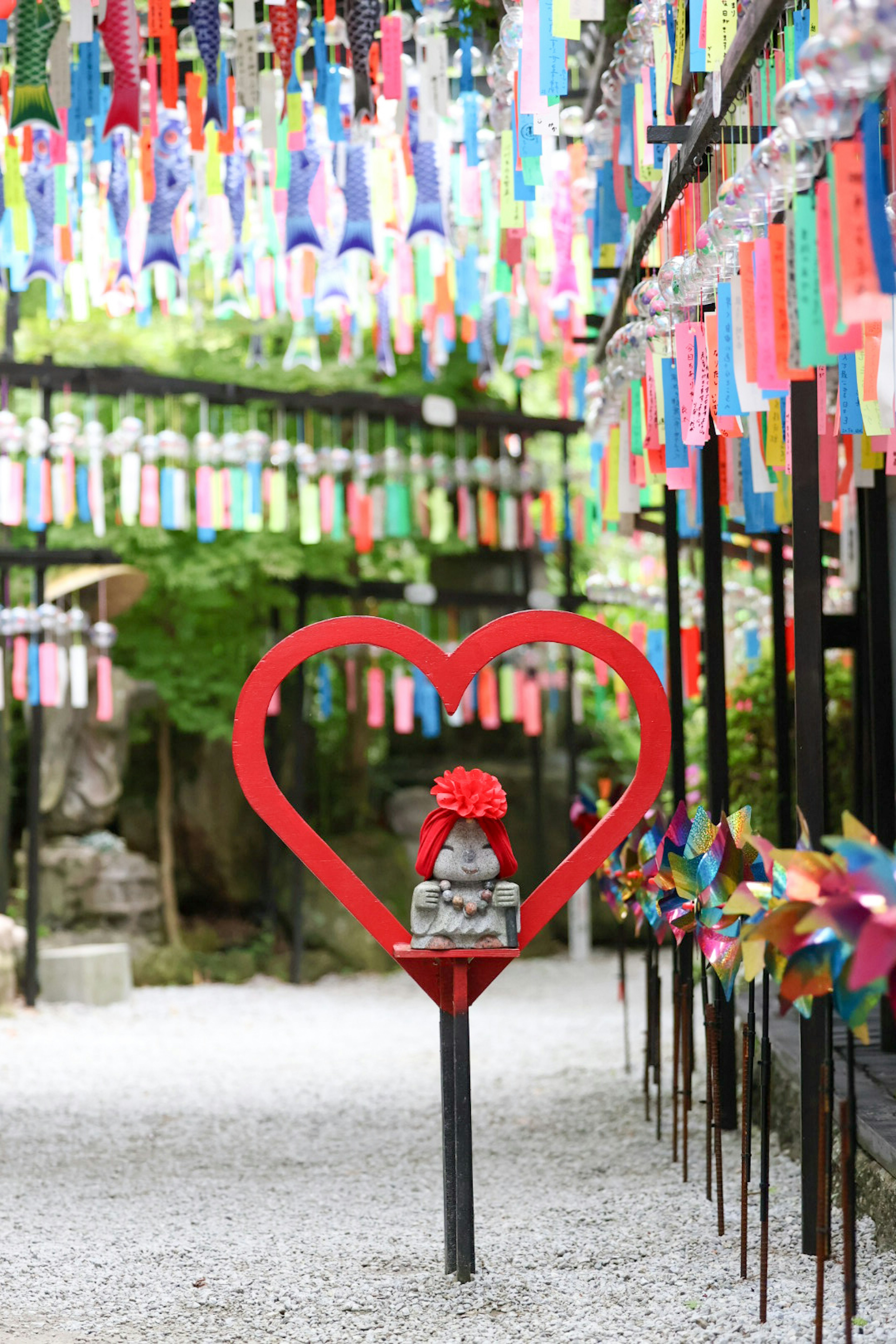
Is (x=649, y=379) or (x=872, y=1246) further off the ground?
(x=649, y=379)

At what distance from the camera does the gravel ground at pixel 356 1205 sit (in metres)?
3.21

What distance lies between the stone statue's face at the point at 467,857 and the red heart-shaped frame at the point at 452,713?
213 millimetres

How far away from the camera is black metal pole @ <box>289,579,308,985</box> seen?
31.3ft

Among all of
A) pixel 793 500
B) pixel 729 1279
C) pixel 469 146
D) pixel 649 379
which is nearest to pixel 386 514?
pixel 469 146

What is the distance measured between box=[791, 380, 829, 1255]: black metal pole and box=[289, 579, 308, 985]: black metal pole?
19.8 feet

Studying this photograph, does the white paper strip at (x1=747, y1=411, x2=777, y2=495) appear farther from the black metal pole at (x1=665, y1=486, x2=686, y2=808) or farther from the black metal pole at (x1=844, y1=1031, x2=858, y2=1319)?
the black metal pole at (x1=844, y1=1031, x2=858, y2=1319)

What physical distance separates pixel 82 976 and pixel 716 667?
211 inches

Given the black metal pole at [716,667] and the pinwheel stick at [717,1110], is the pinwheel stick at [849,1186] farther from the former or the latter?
the black metal pole at [716,667]

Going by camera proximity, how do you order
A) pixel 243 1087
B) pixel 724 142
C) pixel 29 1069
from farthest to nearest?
pixel 29 1069 < pixel 243 1087 < pixel 724 142

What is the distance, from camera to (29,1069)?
6898 mm

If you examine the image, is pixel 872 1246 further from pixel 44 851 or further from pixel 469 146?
pixel 44 851

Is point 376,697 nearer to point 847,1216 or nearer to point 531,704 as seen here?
point 531,704

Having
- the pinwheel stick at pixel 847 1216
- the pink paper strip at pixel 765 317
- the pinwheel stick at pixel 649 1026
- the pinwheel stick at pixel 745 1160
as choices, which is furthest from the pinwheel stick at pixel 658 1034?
Result: the pink paper strip at pixel 765 317

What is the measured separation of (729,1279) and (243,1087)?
3461mm
